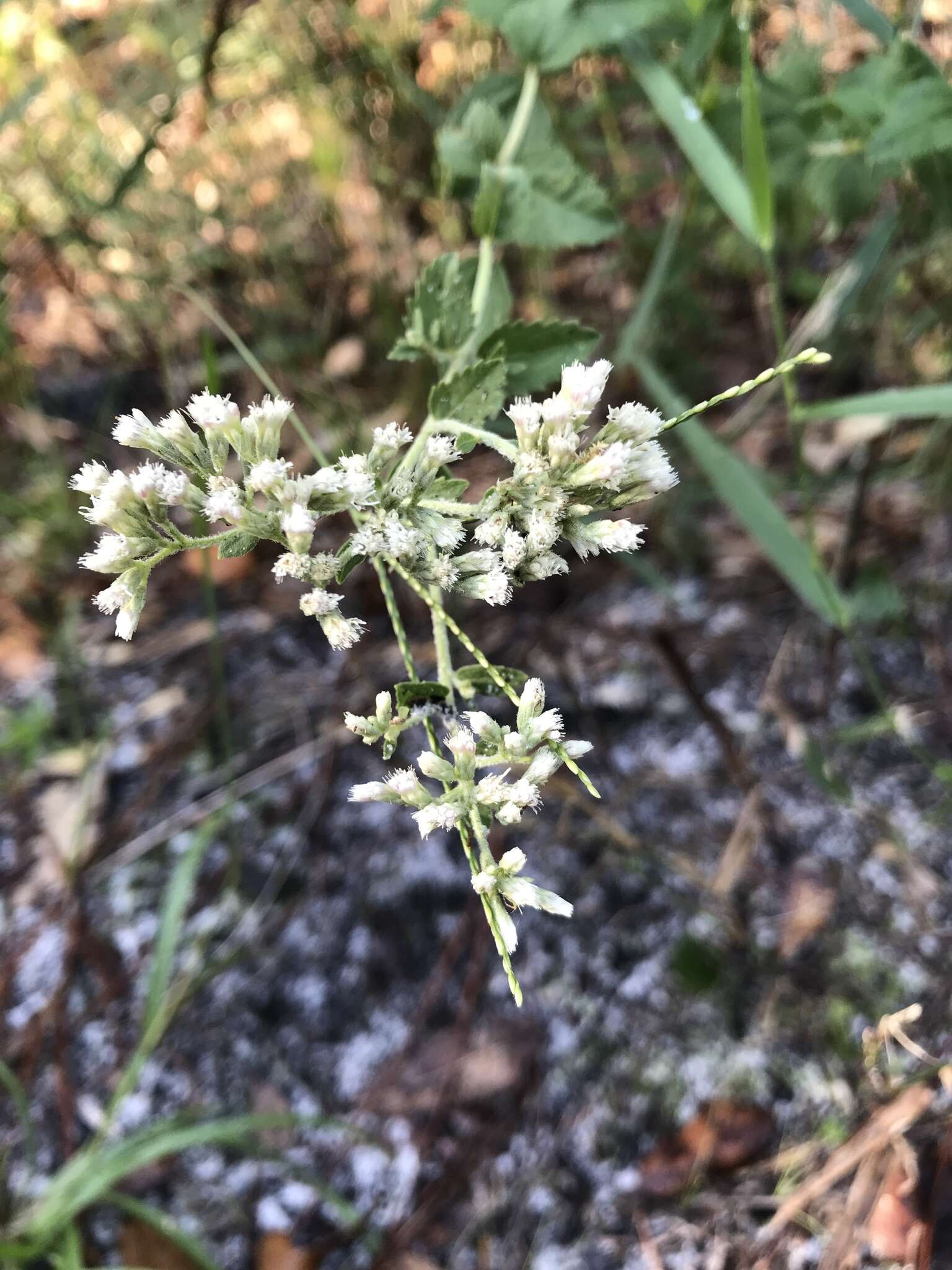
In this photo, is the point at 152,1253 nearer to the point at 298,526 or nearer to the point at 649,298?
the point at 298,526

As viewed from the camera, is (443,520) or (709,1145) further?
(709,1145)

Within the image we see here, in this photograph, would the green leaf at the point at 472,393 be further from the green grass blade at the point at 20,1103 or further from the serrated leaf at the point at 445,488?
the green grass blade at the point at 20,1103

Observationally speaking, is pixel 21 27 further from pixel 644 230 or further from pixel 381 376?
pixel 644 230

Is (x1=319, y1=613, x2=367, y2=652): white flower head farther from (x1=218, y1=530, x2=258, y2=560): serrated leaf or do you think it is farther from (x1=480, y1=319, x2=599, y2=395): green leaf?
(x1=480, y1=319, x2=599, y2=395): green leaf

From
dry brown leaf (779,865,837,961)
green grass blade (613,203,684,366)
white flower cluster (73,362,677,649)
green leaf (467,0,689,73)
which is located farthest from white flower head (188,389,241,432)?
dry brown leaf (779,865,837,961)

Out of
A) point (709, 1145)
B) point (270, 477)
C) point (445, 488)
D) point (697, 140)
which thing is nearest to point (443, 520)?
point (445, 488)

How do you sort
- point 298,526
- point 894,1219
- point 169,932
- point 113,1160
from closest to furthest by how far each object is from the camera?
1. point 298,526
2. point 894,1219
3. point 113,1160
4. point 169,932

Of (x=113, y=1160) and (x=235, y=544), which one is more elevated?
(x=235, y=544)
